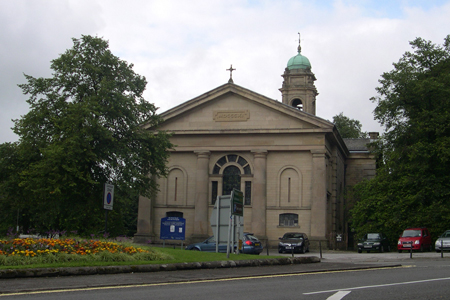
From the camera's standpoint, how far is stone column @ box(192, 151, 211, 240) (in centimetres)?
4783

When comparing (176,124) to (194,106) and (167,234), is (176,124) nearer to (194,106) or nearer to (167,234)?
(194,106)

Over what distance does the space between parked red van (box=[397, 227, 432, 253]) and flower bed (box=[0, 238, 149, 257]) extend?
2449 cm

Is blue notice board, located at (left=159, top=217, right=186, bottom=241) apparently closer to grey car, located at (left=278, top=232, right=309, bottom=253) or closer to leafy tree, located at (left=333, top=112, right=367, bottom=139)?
grey car, located at (left=278, top=232, right=309, bottom=253)

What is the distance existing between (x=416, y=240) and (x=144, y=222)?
22387 millimetres

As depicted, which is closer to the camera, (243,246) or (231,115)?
(243,246)

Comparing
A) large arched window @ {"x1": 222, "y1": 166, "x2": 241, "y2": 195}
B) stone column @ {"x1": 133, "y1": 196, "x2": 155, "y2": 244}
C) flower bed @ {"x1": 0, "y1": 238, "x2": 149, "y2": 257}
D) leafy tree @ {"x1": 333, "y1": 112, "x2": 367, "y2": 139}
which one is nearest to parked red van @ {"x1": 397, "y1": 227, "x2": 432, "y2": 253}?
large arched window @ {"x1": 222, "y1": 166, "x2": 241, "y2": 195}

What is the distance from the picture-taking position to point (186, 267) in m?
16.6

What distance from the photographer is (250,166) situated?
48.4 meters

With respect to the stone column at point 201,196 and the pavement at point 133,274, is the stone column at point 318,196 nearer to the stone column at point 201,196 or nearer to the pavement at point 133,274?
the stone column at point 201,196

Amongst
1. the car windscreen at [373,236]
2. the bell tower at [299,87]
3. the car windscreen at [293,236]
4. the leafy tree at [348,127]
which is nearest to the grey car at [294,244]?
the car windscreen at [293,236]

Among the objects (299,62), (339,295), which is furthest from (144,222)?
(339,295)

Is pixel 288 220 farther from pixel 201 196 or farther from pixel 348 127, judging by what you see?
pixel 348 127

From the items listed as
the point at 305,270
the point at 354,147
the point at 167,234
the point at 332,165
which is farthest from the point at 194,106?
the point at 305,270

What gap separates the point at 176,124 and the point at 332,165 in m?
15.1
